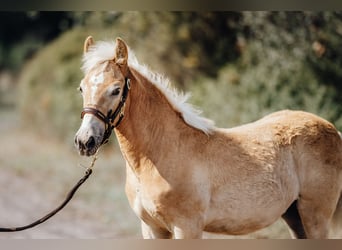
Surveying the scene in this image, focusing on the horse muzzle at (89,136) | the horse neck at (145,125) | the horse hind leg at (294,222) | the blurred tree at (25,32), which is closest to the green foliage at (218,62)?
the blurred tree at (25,32)

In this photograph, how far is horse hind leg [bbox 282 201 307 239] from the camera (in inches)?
145

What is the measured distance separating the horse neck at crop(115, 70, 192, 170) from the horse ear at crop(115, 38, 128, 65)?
129 mm

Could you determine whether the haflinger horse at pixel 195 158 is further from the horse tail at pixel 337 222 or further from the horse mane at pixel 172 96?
the horse tail at pixel 337 222

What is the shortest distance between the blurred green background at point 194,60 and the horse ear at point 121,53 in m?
3.10

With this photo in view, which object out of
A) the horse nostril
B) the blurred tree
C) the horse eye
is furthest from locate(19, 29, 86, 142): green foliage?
the horse nostril

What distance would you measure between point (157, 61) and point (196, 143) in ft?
14.0

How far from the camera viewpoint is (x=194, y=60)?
733cm

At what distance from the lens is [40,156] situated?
7.82m

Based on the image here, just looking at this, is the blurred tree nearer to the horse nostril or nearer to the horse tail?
the horse tail

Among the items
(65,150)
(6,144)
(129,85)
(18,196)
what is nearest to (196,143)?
(129,85)

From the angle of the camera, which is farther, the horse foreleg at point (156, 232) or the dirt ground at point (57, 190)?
the dirt ground at point (57, 190)

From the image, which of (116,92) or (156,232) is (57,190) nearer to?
(156,232)

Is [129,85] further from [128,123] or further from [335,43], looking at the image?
[335,43]

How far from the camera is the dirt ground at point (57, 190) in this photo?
6273 millimetres
